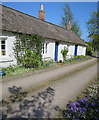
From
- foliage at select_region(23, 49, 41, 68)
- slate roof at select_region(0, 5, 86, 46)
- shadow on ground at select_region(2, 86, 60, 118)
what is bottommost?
shadow on ground at select_region(2, 86, 60, 118)

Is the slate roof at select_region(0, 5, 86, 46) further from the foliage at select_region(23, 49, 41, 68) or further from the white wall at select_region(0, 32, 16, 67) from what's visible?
the foliage at select_region(23, 49, 41, 68)

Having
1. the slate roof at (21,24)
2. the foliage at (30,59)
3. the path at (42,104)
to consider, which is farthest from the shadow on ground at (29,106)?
the slate roof at (21,24)

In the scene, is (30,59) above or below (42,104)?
above

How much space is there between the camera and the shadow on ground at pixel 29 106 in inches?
115

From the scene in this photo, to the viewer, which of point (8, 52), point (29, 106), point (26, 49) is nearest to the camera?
point (29, 106)

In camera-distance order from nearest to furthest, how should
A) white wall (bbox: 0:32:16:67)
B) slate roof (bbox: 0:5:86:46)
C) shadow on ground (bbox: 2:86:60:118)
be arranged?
shadow on ground (bbox: 2:86:60:118) < white wall (bbox: 0:32:16:67) < slate roof (bbox: 0:5:86:46)

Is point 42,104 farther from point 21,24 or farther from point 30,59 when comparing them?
point 21,24

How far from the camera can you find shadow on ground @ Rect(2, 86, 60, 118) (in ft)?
9.60

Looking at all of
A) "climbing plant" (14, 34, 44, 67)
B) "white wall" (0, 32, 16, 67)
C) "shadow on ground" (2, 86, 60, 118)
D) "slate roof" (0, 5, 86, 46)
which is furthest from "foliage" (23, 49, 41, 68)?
"shadow on ground" (2, 86, 60, 118)

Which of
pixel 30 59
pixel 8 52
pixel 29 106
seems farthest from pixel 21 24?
pixel 29 106

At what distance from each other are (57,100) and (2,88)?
3214 mm

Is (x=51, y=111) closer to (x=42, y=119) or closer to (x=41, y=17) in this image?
(x=42, y=119)

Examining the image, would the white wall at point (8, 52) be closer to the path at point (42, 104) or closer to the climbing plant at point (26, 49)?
the climbing plant at point (26, 49)

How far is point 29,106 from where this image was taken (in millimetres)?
3328
